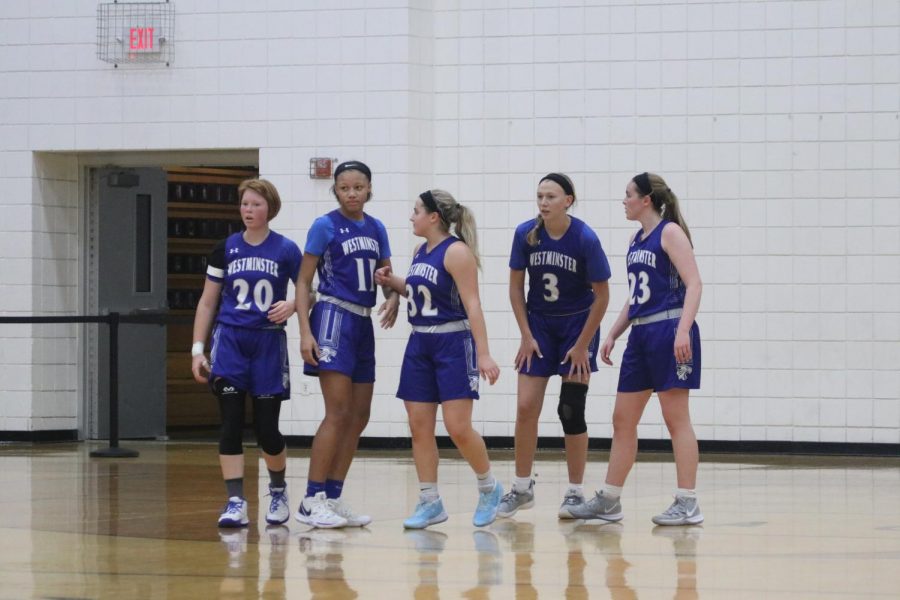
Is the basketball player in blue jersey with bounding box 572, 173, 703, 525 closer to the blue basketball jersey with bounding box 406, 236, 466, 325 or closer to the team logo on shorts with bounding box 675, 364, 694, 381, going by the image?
the team logo on shorts with bounding box 675, 364, 694, 381

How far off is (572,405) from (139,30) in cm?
663

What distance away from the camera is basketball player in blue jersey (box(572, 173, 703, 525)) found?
24.2 ft

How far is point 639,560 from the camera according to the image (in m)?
6.20

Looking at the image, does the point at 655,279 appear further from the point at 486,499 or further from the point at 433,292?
the point at 486,499

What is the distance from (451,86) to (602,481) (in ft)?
13.6

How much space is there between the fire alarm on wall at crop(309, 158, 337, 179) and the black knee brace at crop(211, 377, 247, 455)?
17.4 feet

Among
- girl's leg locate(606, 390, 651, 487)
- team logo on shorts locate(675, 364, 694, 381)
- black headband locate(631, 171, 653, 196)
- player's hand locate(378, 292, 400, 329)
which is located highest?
black headband locate(631, 171, 653, 196)

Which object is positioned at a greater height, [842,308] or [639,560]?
[842,308]

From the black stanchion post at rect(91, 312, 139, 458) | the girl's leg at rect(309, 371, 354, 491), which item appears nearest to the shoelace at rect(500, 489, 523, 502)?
the girl's leg at rect(309, 371, 354, 491)

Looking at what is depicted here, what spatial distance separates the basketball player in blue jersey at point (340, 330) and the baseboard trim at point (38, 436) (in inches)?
246

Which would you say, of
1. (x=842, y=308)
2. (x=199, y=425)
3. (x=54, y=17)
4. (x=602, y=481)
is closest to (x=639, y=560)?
(x=602, y=481)

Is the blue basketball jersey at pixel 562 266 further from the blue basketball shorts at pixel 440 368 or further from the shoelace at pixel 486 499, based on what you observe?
the shoelace at pixel 486 499

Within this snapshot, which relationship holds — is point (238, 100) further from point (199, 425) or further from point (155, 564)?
point (155, 564)

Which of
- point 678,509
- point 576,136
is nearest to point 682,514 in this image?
point 678,509
